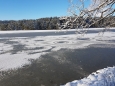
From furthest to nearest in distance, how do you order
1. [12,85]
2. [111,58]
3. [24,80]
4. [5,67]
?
[111,58] → [5,67] → [24,80] → [12,85]

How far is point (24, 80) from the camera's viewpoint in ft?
22.3

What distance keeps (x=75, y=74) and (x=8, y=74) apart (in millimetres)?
2872

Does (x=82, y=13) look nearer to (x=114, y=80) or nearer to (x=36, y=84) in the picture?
(x=114, y=80)

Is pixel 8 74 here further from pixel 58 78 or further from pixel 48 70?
pixel 58 78

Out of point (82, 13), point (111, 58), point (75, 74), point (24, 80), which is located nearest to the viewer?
point (82, 13)

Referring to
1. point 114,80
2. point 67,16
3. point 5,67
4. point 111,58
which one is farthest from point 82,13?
point 111,58

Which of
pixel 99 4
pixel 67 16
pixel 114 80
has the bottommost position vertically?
pixel 114 80

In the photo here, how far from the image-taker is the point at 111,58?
999cm

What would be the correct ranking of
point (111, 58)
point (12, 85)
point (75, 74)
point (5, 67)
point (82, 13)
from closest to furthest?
point (82, 13) → point (12, 85) → point (75, 74) → point (5, 67) → point (111, 58)

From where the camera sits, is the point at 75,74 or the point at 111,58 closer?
the point at 75,74

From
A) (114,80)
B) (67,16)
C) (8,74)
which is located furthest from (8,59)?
(67,16)

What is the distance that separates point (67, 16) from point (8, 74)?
5583 mm

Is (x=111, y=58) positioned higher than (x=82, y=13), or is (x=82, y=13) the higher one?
(x=82, y=13)

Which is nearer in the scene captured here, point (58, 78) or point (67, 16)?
point (67, 16)
